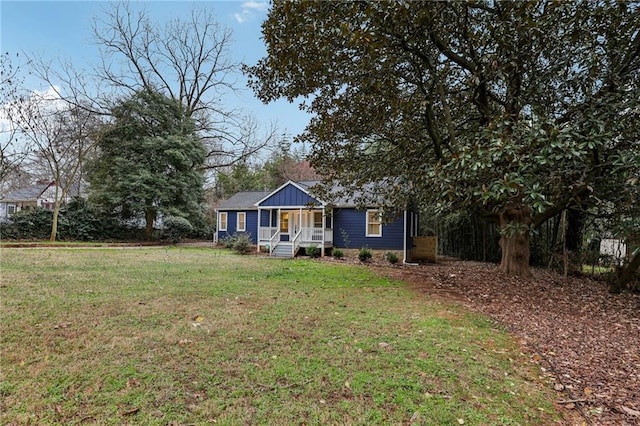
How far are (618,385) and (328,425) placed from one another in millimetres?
2859

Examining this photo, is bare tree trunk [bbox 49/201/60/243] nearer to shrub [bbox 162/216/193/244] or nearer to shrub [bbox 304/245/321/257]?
shrub [bbox 162/216/193/244]

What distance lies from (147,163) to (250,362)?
811 inches

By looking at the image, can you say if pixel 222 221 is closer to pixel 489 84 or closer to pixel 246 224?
pixel 246 224

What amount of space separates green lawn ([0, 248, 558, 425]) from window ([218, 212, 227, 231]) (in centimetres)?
1532

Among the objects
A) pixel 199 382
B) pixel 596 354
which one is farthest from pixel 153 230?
pixel 596 354

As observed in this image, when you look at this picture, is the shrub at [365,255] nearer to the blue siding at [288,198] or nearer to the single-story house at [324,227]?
the single-story house at [324,227]

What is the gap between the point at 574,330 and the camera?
4.86 meters

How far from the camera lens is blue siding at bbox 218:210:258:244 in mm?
19977

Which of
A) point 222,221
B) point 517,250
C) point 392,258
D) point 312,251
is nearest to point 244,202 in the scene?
point 222,221

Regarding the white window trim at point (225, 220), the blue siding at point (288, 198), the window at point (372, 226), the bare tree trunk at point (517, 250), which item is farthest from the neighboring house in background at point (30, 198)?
the bare tree trunk at point (517, 250)

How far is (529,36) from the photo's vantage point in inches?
240

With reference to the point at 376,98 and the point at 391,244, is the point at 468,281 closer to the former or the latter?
the point at 376,98

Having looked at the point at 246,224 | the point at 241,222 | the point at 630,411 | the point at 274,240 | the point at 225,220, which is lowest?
the point at 630,411

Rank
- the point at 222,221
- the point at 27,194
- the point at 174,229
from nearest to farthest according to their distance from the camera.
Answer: the point at 222,221 < the point at 174,229 < the point at 27,194
